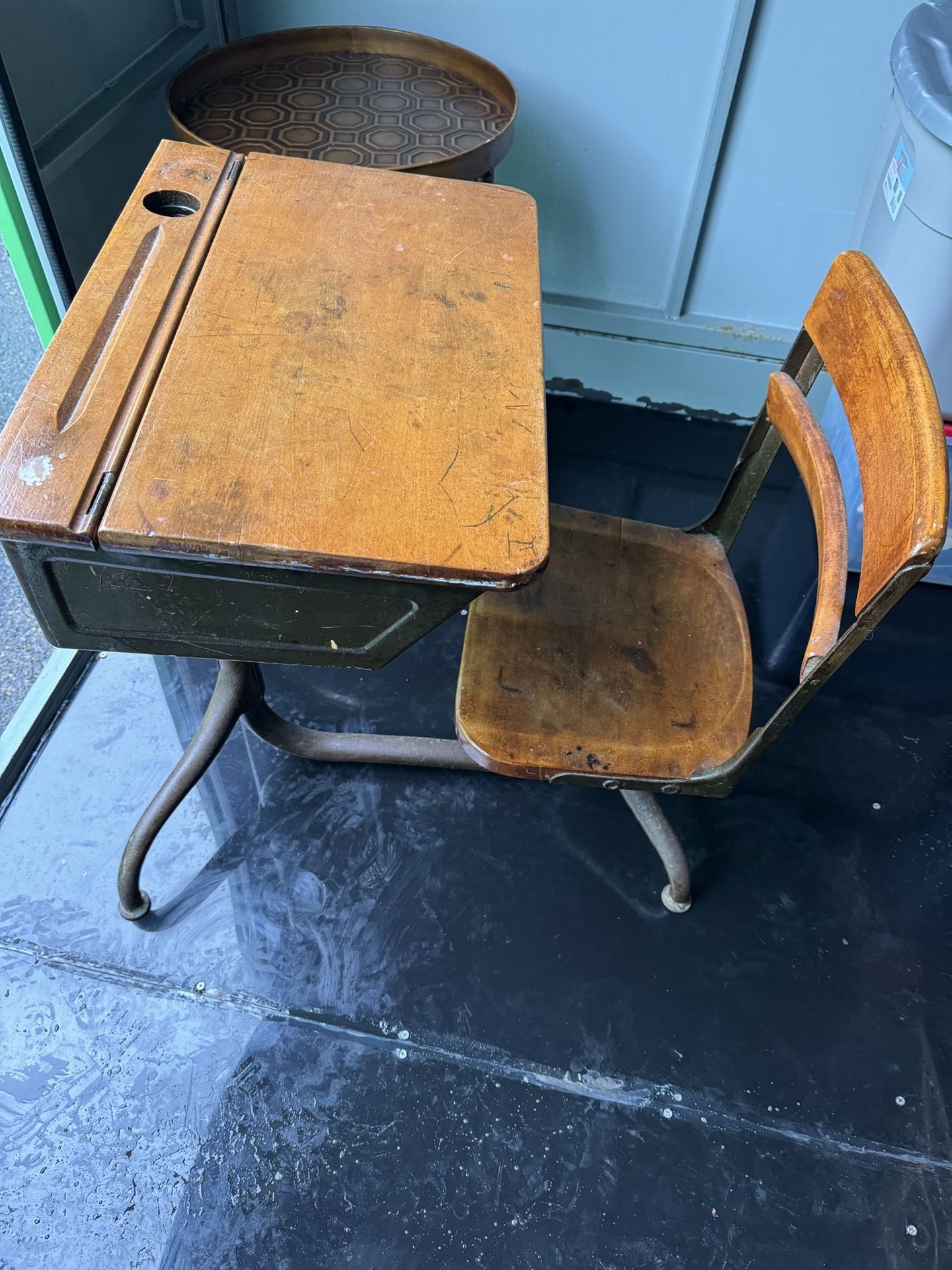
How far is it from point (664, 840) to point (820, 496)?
660mm

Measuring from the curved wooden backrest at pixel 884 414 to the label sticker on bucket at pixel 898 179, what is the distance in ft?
1.90

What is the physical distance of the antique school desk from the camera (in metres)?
0.83

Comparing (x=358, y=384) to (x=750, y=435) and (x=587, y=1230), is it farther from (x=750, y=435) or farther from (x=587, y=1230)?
(x=587, y=1230)

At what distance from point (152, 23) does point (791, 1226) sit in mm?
2473

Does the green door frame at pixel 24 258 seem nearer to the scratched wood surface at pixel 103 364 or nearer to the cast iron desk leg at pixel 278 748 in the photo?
the scratched wood surface at pixel 103 364

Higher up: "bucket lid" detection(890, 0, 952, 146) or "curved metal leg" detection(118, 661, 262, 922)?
"bucket lid" detection(890, 0, 952, 146)

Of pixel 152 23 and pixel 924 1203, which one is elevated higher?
pixel 152 23

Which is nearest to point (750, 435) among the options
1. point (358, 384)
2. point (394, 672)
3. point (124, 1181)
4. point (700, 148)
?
point (358, 384)

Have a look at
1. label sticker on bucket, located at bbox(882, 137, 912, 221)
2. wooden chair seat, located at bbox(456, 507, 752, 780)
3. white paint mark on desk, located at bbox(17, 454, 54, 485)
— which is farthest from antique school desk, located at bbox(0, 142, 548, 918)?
label sticker on bucket, located at bbox(882, 137, 912, 221)

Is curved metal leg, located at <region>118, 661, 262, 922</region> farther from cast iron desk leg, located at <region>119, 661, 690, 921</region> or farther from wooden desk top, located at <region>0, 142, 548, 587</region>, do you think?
wooden desk top, located at <region>0, 142, 548, 587</region>

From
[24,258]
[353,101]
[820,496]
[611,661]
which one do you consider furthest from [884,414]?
[24,258]

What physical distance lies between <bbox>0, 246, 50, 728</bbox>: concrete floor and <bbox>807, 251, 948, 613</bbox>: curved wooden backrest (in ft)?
4.65

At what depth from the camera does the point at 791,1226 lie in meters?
1.25

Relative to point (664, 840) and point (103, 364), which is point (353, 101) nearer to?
point (103, 364)
